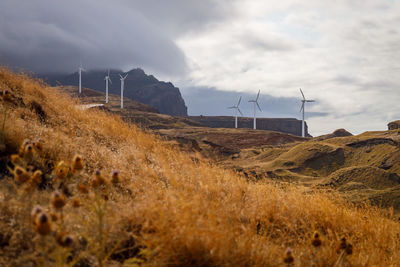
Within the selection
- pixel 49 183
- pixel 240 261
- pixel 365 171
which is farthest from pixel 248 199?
pixel 365 171

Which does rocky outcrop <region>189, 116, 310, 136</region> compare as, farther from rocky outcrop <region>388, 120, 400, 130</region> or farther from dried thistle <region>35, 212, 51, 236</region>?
dried thistle <region>35, 212, 51, 236</region>

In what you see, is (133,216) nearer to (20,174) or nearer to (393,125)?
(20,174)

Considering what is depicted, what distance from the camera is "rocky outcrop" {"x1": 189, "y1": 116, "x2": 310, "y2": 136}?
107 m

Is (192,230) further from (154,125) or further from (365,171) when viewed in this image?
(154,125)

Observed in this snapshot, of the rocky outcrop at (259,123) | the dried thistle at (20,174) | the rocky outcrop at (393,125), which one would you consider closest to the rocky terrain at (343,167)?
the rocky outcrop at (393,125)

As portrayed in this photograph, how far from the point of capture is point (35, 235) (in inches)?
99.7

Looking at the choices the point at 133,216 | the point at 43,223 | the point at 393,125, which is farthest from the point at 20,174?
the point at 393,125

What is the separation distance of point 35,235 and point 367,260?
380 centimetres

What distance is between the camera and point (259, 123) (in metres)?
114

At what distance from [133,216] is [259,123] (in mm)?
114260

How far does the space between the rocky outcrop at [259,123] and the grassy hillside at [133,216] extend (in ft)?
317

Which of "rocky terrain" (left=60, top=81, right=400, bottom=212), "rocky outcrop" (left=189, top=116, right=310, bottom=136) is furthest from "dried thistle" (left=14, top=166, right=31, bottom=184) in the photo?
"rocky outcrop" (left=189, top=116, right=310, bottom=136)

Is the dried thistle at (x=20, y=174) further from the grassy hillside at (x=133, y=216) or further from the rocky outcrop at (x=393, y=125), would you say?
the rocky outcrop at (x=393, y=125)

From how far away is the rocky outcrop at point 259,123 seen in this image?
106625mm
